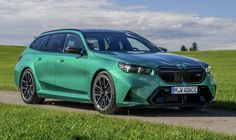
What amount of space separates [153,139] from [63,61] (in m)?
5.24

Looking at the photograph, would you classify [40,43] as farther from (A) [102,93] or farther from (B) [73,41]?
(A) [102,93]

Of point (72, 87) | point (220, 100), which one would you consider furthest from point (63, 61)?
point (220, 100)

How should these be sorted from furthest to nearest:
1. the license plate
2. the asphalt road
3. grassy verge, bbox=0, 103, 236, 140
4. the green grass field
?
the green grass field < the license plate < the asphalt road < grassy verge, bbox=0, 103, 236, 140

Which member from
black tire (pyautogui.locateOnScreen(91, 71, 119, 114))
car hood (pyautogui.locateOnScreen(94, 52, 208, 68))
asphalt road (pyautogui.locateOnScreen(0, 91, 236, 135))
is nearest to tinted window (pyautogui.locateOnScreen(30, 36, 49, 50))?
asphalt road (pyautogui.locateOnScreen(0, 91, 236, 135))

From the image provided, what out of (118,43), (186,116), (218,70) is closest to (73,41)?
(118,43)

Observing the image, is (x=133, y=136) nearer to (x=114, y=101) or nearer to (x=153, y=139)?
(x=153, y=139)

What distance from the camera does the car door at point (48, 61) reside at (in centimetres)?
1227

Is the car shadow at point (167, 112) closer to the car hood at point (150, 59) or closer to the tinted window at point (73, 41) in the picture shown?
the car hood at point (150, 59)

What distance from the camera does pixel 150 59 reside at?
10.4 m

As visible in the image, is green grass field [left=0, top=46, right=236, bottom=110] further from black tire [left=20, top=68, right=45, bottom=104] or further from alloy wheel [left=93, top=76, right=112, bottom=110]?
black tire [left=20, top=68, right=45, bottom=104]

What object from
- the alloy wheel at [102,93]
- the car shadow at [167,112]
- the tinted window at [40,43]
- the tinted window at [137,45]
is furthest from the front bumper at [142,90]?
the tinted window at [40,43]

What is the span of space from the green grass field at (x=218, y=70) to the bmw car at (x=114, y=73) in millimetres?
1715

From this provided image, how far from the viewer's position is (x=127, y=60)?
405 inches

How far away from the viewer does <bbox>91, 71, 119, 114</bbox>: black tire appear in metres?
10.4
